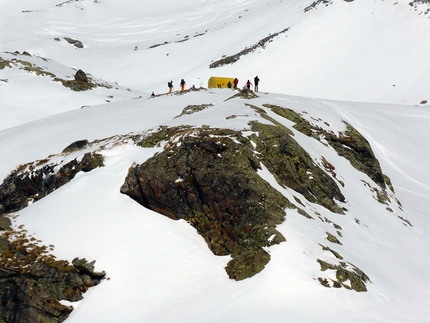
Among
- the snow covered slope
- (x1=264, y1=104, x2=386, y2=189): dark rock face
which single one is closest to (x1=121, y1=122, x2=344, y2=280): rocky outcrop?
(x1=264, y1=104, x2=386, y2=189): dark rock face

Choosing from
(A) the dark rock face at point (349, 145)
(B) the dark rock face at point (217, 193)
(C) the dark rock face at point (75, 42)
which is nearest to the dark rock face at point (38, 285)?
(B) the dark rock face at point (217, 193)

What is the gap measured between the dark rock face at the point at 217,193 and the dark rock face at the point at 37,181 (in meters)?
2.31

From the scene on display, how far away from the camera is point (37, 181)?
50.0 feet

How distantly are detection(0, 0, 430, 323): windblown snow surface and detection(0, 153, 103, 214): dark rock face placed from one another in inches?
21.3

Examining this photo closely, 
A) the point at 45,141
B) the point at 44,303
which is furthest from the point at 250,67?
the point at 44,303

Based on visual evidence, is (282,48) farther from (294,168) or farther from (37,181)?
(37,181)

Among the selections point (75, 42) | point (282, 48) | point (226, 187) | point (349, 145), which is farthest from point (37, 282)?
point (75, 42)

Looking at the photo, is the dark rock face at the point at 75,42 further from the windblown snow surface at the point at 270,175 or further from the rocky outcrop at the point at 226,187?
the rocky outcrop at the point at 226,187

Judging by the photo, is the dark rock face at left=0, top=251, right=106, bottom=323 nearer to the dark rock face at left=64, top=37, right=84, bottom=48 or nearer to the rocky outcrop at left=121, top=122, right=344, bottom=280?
the rocky outcrop at left=121, top=122, right=344, bottom=280

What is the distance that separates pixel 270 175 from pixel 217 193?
7.37ft

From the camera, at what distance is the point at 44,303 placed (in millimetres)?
9578

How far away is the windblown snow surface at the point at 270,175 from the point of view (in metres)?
9.17

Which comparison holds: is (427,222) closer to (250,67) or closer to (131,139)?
(131,139)

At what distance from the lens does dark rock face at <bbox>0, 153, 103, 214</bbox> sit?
14289 mm
